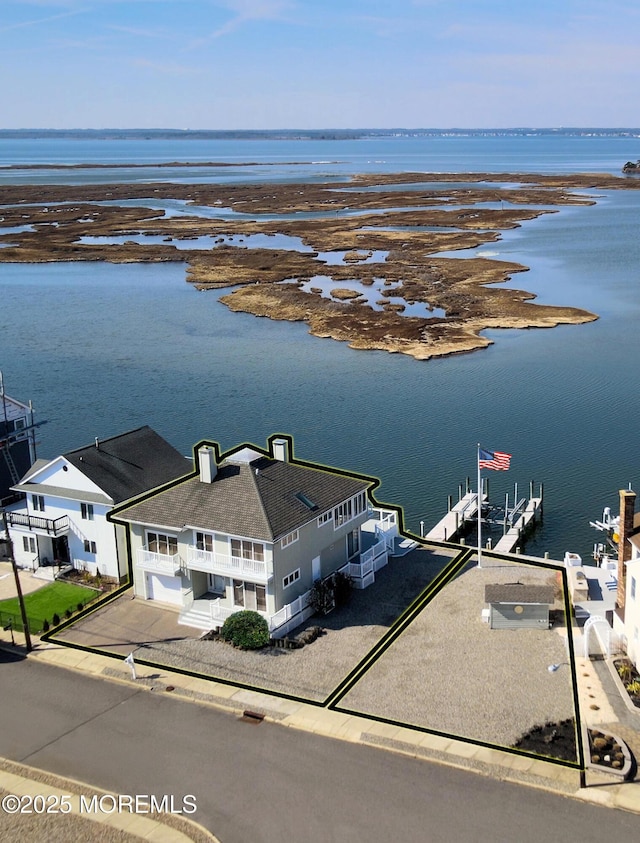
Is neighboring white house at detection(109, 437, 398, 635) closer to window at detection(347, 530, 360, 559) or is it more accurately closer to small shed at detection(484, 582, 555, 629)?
window at detection(347, 530, 360, 559)

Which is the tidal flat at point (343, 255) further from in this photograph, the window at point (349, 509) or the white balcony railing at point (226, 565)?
the white balcony railing at point (226, 565)

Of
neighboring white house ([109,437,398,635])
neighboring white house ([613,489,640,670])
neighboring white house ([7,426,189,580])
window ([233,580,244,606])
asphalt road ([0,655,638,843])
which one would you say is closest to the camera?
asphalt road ([0,655,638,843])

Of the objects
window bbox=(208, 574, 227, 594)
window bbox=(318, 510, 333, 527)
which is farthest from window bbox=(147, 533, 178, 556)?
window bbox=(318, 510, 333, 527)

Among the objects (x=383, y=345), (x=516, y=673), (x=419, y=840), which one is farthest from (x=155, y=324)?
(x=419, y=840)

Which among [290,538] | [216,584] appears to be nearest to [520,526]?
[290,538]

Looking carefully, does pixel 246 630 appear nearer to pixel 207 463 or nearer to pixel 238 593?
pixel 238 593
